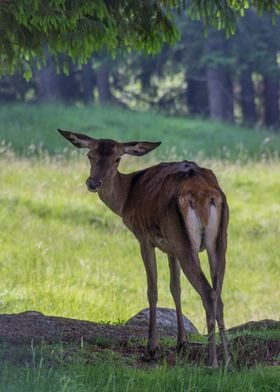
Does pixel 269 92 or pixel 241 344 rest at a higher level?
pixel 269 92

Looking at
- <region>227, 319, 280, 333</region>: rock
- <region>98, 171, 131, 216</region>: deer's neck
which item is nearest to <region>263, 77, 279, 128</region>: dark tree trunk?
<region>227, 319, 280, 333</region>: rock

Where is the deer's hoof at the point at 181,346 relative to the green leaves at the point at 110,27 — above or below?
Answer: below

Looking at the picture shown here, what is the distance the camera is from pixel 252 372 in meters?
7.37

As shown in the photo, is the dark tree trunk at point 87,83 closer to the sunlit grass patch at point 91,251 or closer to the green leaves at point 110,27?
the sunlit grass patch at point 91,251

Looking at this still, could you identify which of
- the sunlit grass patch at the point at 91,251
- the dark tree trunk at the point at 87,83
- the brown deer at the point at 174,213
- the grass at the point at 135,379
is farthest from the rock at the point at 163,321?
the dark tree trunk at the point at 87,83

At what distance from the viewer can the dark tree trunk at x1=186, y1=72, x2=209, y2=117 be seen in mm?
48438

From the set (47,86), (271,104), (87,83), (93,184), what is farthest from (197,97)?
(93,184)

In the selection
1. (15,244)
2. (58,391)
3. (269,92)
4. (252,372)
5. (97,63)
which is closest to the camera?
(58,391)

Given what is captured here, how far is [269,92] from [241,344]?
3716 centimetres

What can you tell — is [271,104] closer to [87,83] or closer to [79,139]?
[87,83]

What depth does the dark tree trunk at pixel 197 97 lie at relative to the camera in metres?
48.4

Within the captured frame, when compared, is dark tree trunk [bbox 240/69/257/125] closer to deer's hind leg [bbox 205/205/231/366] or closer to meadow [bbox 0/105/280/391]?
meadow [bbox 0/105/280/391]

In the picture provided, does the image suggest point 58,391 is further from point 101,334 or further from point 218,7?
point 218,7

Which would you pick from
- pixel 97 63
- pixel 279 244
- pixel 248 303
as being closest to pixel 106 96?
pixel 97 63
